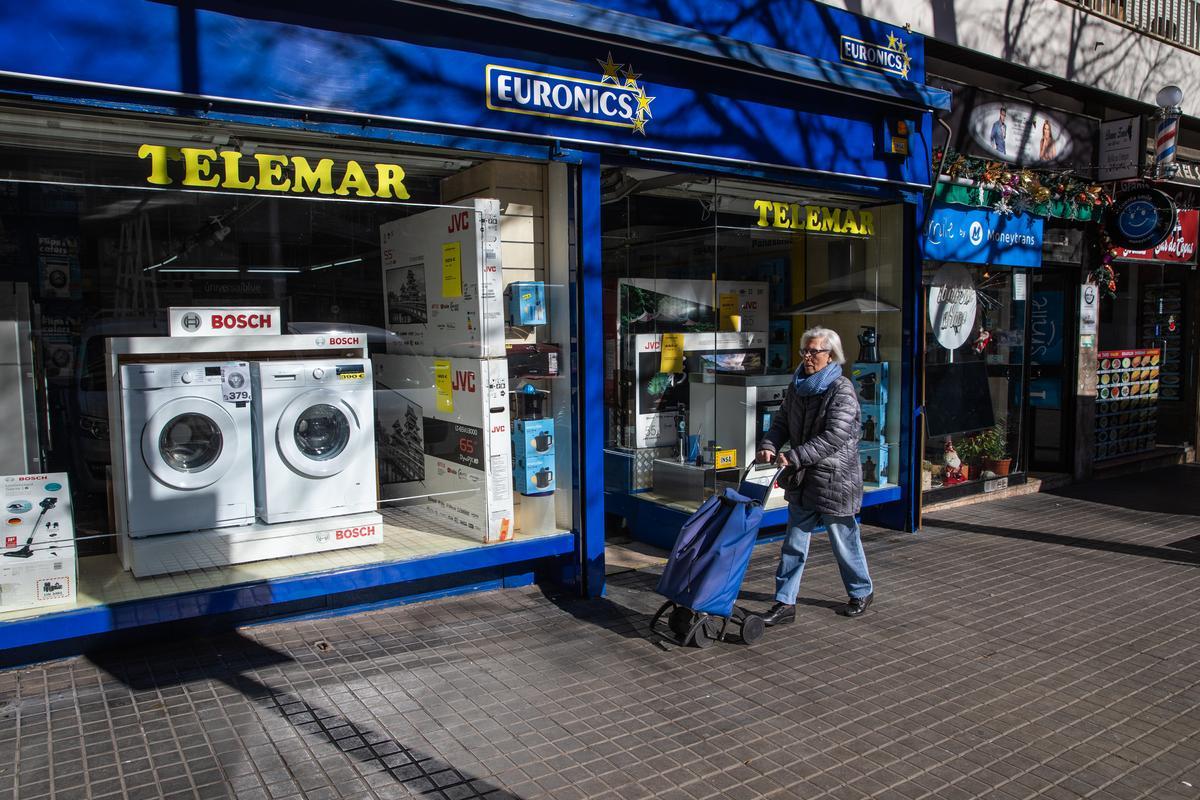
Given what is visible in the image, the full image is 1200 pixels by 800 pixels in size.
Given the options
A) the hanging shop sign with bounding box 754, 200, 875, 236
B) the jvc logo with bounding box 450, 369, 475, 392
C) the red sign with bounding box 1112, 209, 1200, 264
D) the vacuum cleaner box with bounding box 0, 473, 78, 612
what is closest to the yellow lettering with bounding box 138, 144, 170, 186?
the vacuum cleaner box with bounding box 0, 473, 78, 612

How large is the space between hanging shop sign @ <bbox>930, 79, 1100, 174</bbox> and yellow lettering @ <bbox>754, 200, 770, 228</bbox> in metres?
2.14

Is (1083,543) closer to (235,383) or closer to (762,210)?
(762,210)

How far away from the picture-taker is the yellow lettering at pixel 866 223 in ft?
26.5

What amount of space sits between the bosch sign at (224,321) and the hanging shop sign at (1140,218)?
922 centimetres

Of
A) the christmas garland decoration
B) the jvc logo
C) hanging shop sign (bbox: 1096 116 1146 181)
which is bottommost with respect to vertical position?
the jvc logo

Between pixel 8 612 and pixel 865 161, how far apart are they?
697cm

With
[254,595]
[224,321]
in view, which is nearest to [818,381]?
[254,595]

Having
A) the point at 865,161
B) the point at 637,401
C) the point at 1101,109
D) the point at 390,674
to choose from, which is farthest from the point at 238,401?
the point at 1101,109

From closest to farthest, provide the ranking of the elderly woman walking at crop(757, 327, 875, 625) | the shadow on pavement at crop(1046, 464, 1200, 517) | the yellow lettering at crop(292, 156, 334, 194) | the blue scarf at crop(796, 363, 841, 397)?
the yellow lettering at crop(292, 156, 334, 194) → the elderly woman walking at crop(757, 327, 875, 625) → the blue scarf at crop(796, 363, 841, 397) → the shadow on pavement at crop(1046, 464, 1200, 517)

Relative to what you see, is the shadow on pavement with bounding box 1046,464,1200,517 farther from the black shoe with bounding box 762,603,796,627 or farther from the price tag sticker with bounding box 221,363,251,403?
the price tag sticker with bounding box 221,363,251,403

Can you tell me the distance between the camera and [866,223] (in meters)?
8.12

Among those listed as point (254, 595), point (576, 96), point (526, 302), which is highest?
point (576, 96)

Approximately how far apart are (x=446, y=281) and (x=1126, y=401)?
31.1 feet

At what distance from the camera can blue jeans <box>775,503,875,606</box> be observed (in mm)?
5344
